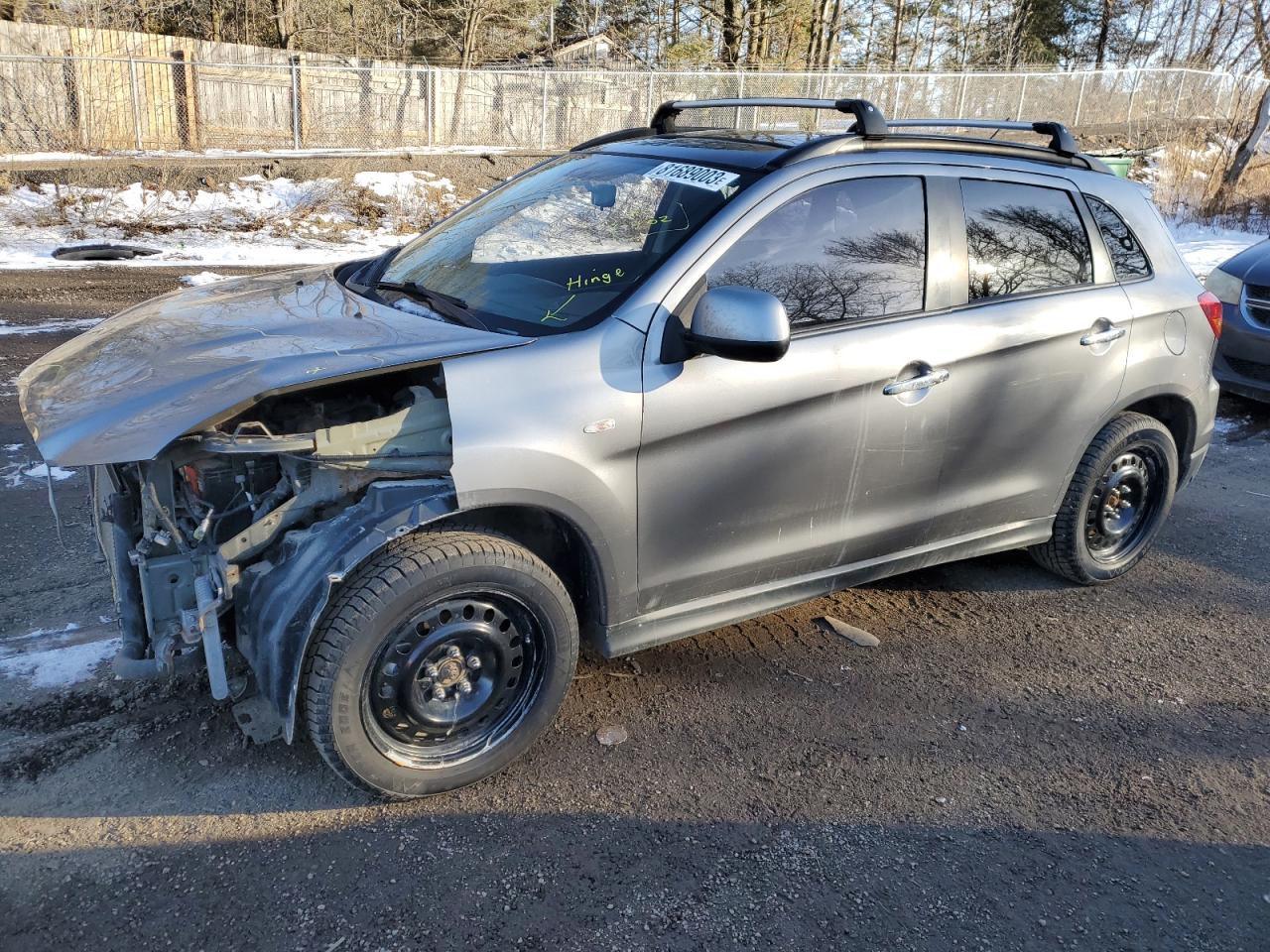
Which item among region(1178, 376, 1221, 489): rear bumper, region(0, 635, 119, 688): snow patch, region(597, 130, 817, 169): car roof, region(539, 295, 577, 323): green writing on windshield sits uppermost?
region(597, 130, 817, 169): car roof

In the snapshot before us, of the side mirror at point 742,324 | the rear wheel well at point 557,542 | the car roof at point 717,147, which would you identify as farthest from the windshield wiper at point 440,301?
the car roof at point 717,147

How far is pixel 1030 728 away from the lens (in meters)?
3.62

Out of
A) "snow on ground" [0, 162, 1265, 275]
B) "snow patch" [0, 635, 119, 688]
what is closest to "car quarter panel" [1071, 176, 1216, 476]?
"snow patch" [0, 635, 119, 688]

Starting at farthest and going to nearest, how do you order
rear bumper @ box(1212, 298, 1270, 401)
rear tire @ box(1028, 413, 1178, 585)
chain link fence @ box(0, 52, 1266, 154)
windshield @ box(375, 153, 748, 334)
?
chain link fence @ box(0, 52, 1266, 154) < rear bumper @ box(1212, 298, 1270, 401) < rear tire @ box(1028, 413, 1178, 585) < windshield @ box(375, 153, 748, 334)

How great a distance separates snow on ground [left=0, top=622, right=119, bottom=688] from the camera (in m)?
3.52

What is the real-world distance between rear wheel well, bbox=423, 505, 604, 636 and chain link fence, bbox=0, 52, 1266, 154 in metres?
14.2

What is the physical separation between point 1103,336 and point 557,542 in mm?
2520

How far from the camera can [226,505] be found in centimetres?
297

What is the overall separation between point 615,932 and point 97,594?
8.75 feet

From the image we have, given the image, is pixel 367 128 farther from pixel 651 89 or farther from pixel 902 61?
pixel 902 61

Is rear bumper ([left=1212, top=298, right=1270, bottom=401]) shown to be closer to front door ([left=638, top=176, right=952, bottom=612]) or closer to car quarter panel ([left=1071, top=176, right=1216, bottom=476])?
car quarter panel ([left=1071, top=176, right=1216, bottom=476])

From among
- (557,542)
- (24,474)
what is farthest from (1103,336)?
(24,474)

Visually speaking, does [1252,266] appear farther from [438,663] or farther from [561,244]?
[438,663]

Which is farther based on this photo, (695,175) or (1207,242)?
(1207,242)
